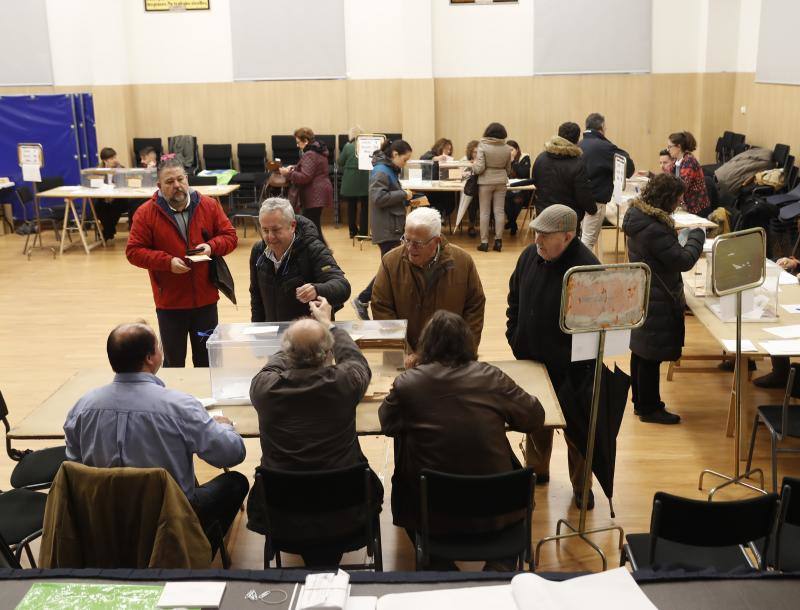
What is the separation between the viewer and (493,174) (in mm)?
11070

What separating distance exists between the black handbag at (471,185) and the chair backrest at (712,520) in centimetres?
833

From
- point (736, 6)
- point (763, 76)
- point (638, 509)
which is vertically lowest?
point (638, 509)

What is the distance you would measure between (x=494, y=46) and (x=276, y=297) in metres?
10.5

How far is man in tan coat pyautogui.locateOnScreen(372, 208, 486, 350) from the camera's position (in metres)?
4.68

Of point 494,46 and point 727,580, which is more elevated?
point 494,46

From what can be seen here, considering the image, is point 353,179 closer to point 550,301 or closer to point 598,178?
point 598,178

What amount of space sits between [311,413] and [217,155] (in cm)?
1179

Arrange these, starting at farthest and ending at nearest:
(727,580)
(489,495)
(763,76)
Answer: (763,76), (489,495), (727,580)

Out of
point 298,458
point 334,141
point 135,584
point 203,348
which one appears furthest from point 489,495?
point 334,141

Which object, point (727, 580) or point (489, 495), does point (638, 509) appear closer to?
point (489, 495)

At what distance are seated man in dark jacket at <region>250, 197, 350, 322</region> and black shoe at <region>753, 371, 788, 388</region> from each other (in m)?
3.19

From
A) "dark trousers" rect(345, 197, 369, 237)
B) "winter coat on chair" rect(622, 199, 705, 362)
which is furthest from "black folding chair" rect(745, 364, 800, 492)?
"dark trousers" rect(345, 197, 369, 237)

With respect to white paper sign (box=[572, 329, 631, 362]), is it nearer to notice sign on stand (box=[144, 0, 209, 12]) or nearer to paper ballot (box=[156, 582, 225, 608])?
paper ballot (box=[156, 582, 225, 608])

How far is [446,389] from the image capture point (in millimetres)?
3521
